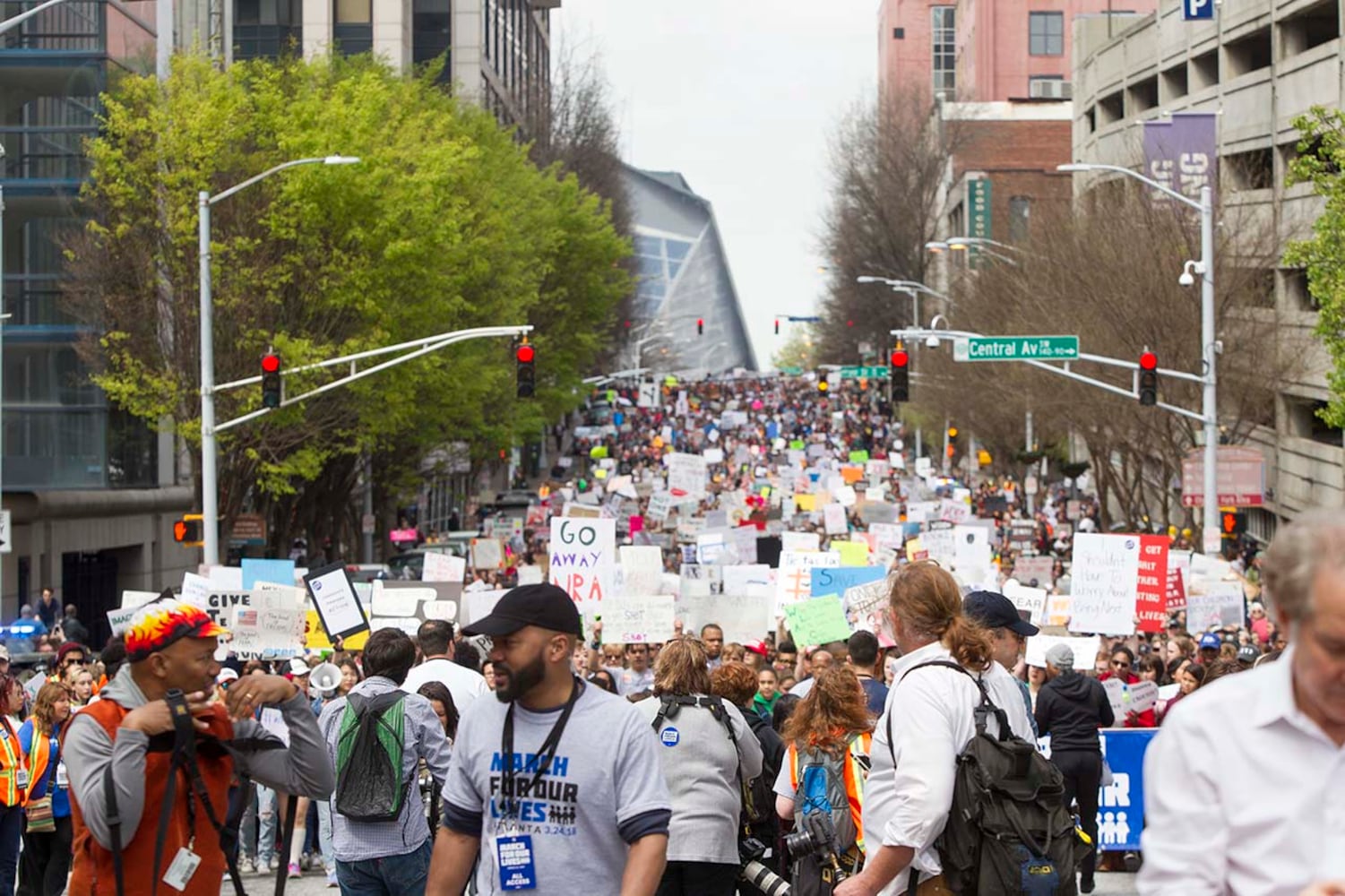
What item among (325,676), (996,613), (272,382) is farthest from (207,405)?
(996,613)

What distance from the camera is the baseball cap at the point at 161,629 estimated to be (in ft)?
19.6

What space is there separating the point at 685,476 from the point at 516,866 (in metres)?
40.8

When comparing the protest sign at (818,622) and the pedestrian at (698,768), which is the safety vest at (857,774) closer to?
the pedestrian at (698,768)

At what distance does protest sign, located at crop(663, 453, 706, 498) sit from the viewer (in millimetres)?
46656

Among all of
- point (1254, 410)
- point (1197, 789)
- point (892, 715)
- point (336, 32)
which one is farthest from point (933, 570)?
point (336, 32)

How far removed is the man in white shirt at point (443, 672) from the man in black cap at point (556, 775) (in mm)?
4133

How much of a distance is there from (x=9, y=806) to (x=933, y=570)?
251 inches

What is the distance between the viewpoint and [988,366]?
5897cm

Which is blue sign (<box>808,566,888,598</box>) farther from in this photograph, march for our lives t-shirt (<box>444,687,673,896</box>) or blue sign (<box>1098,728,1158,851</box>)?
march for our lives t-shirt (<box>444,687,673,896</box>)

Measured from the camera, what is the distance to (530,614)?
5949 millimetres

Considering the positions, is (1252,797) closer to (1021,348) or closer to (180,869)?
(180,869)

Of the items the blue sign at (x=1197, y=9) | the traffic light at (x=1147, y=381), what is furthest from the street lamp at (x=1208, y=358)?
the blue sign at (x=1197, y=9)

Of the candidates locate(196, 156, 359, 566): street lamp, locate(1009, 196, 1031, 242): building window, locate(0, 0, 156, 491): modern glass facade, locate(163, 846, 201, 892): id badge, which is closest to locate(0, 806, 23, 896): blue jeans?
locate(163, 846, 201, 892): id badge

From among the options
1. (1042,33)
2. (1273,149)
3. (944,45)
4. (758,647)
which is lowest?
(758,647)
